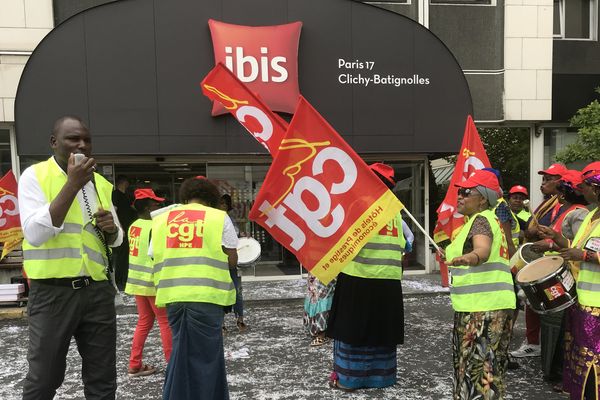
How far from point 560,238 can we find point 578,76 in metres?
8.66

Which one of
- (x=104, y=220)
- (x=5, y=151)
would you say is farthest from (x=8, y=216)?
(x=104, y=220)

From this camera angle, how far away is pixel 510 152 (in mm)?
12828

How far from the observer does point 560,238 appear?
11.4 ft

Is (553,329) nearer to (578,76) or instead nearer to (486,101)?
(486,101)

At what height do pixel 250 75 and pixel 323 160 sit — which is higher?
pixel 250 75

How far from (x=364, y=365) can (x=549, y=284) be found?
1708 mm

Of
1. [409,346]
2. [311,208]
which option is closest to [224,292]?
[311,208]

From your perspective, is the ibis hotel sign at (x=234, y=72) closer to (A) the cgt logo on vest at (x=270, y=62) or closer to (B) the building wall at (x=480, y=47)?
(A) the cgt logo on vest at (x=270, y=62)

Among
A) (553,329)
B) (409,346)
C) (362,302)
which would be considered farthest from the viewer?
(409,346)

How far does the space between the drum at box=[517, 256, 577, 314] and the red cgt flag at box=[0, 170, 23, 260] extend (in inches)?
283

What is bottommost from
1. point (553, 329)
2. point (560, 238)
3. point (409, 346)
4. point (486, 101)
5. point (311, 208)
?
point (409, 346)

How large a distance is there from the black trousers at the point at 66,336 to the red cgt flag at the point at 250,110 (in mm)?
2098

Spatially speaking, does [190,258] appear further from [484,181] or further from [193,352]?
[484,181]

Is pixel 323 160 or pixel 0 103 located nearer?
pixel 323 160
